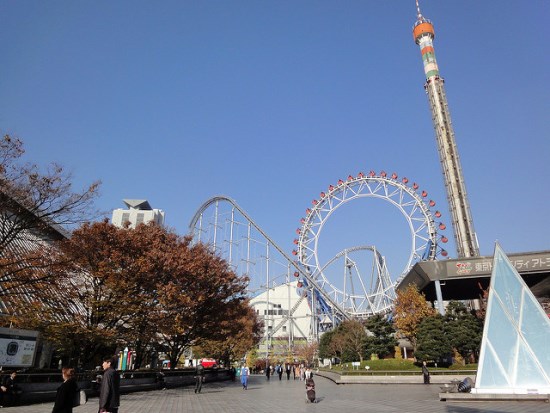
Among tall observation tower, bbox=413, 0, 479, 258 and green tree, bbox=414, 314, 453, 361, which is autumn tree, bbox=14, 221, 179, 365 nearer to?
green tree, bbox=414, 314, 453, 361

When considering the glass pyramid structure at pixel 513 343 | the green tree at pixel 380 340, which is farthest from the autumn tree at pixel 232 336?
the glass pyramid structure at pixel 513 343

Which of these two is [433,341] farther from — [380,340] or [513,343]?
[513,343]

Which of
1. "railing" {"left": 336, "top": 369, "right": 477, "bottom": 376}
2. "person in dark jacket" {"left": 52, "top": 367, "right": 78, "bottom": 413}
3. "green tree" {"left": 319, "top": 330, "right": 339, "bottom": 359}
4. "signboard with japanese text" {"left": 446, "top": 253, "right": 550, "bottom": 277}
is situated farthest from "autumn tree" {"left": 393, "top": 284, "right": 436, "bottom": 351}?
"person in dark jacket" {"left": 52, "top": 367, "right": 78, "bottom": 413}

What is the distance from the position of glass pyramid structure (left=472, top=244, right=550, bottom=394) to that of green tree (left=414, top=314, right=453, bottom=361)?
15222 millimetres

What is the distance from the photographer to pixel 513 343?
1544cm

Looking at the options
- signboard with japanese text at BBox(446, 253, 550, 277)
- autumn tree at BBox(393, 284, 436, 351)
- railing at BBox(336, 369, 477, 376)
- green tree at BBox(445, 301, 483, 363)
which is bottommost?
railing at BBox(336, 369, 477, 376)

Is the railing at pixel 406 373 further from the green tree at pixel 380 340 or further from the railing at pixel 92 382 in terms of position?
the railing at pixel 92 382

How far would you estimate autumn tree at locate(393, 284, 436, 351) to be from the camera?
3566 centimetres

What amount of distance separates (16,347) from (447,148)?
6635 cm

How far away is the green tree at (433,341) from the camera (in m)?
29.6

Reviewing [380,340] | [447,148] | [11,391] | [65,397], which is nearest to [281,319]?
[447,148]

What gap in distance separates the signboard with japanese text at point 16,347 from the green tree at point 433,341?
26.7 m

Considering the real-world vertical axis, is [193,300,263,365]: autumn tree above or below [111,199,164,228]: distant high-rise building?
below

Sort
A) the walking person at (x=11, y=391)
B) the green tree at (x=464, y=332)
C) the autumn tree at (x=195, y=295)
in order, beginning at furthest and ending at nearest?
the green tree at (x=464, y=332) → the autumn tree at (x=195, y=295) → the walking person at (x=11, y=391)
